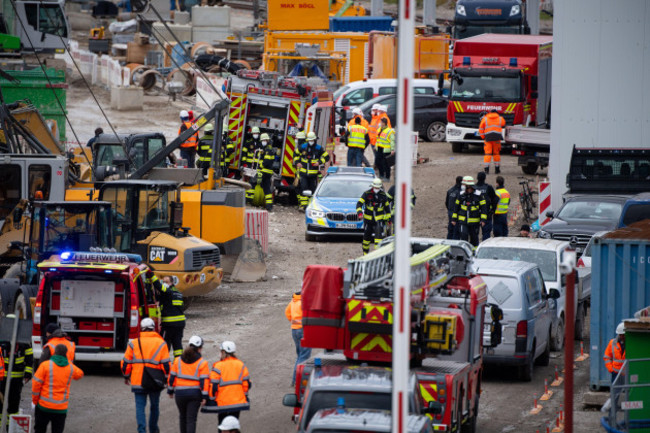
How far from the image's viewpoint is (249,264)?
77.7 feet

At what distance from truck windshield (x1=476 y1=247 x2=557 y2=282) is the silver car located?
5.80 ft

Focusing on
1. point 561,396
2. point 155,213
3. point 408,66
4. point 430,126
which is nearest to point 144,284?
point 155,213

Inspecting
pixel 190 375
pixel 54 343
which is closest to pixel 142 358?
pixel 190 375

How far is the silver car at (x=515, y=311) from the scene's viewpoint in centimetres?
1670

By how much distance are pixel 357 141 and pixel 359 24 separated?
869 inches

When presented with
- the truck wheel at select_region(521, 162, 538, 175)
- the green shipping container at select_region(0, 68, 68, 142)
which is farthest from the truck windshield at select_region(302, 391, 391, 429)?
the green shipping container at select_region(0, 68, 68, 142)

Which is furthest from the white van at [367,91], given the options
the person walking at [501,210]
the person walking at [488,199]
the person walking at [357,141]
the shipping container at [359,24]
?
the person walking at [488,199]

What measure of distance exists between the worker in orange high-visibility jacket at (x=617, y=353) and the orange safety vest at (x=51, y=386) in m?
6.09

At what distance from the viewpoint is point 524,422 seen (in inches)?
597

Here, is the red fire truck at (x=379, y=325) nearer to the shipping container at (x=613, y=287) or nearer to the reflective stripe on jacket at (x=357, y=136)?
the shipping container at (x=613, y=287)

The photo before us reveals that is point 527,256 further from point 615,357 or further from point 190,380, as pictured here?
point 190,380

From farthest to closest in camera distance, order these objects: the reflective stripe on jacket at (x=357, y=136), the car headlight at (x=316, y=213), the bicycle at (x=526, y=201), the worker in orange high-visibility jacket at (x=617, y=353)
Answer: the reflective stripe on jacket at (x=357, y=136) → the bicycle at (x=526, y=201) → the car headlight at (x=316, y=213) → the worker in orange high-visibility jacket at (x=617, y=353)

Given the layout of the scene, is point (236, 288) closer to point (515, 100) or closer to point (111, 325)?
→ point (111, 325)

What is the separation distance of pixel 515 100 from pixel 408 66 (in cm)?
2868
